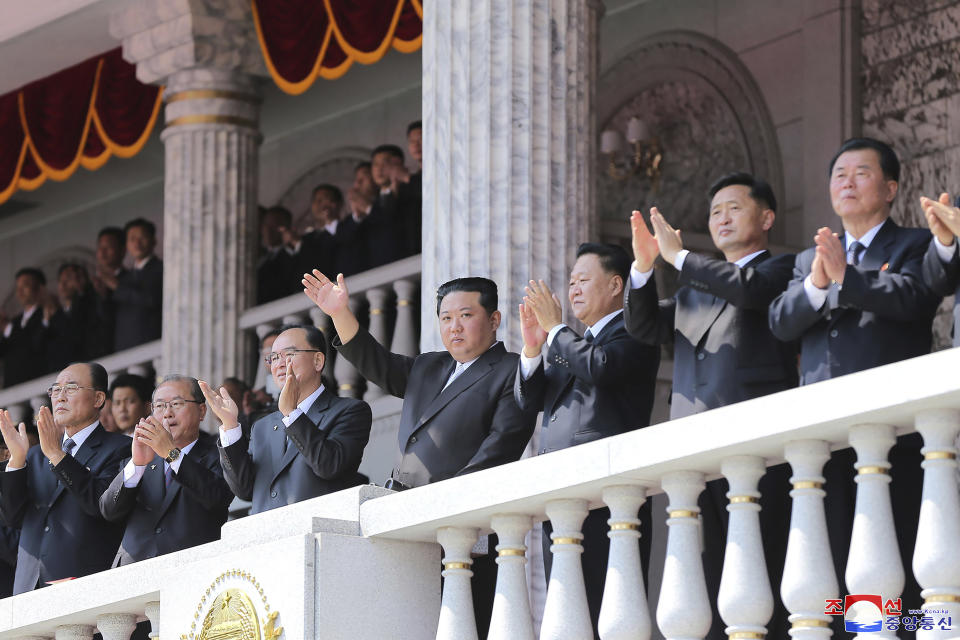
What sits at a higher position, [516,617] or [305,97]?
[305,97]

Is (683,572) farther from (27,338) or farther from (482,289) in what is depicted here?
(27,338)

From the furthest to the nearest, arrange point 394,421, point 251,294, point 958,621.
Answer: point 251,294, point 394,421, point 958,621

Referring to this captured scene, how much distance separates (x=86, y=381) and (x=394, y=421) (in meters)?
2.22

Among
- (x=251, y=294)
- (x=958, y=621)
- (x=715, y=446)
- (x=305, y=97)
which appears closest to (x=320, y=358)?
(x=715, y=446)

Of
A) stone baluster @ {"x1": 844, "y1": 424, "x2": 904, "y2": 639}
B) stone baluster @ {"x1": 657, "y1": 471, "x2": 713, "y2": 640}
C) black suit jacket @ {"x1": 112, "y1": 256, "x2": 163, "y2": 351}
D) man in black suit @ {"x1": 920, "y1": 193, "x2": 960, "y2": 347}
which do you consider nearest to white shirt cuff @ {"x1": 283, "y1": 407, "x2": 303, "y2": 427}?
stone baluster @ {"x1": 657, "y1": 471, "x2": 713, "y2": 640}

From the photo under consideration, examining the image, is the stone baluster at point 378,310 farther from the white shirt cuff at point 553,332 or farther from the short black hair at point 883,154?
the short black hair at point 883,154

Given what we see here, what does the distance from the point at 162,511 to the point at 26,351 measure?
6.01 metres

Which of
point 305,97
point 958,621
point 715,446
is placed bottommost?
point 958,621

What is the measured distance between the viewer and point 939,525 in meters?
3.03

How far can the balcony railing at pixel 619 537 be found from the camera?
3086mm

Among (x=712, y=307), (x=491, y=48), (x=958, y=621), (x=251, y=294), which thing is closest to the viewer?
(x=958, y=621)

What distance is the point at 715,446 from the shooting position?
3.29 m

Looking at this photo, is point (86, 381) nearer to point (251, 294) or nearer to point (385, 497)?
point (385, 497)

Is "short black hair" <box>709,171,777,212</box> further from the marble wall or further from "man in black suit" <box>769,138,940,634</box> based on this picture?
the marble wall
